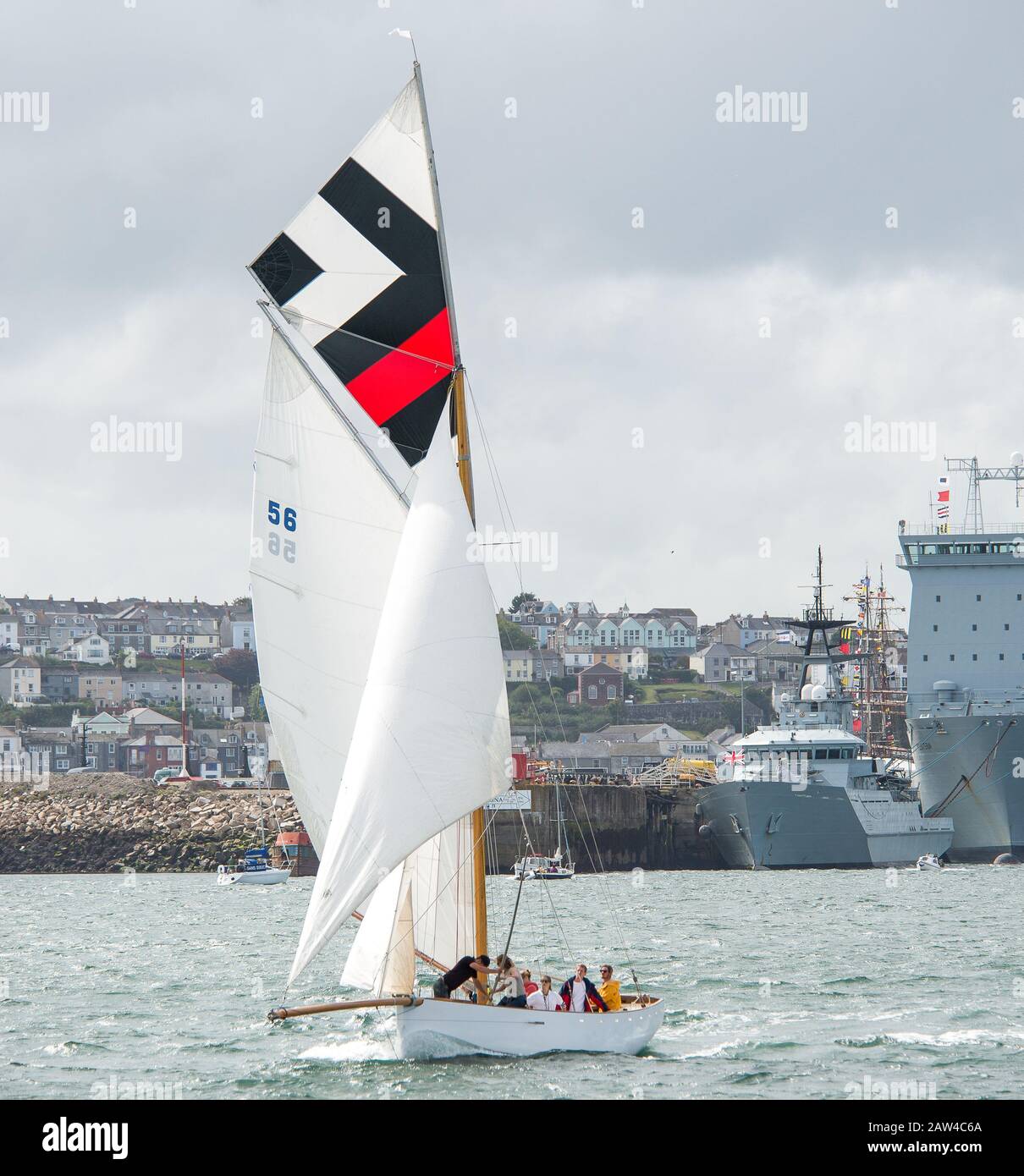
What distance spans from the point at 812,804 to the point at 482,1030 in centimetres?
5818

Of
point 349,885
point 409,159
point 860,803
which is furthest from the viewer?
point 860,803

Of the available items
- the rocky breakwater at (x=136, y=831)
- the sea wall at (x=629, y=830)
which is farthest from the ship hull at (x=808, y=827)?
the rocky breakwater at (x=136, y=831)

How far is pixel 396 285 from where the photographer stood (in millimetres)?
26656

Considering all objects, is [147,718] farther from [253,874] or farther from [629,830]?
[253,874]

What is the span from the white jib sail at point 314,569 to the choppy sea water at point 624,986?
4.36m

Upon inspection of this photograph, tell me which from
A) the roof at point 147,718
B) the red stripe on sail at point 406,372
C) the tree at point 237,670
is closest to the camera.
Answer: the red stripe on sail at point 406,372

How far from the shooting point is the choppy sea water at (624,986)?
23.4m

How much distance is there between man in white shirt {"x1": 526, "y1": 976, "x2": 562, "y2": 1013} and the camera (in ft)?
77.9

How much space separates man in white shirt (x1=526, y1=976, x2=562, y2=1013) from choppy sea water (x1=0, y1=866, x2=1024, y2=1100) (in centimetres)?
72

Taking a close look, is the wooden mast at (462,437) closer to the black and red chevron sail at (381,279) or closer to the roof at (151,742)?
the black and red chevron sail at (381,279)

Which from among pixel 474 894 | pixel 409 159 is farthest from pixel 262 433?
pixel 474 894
